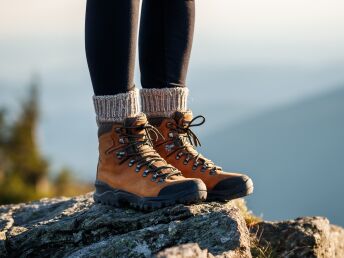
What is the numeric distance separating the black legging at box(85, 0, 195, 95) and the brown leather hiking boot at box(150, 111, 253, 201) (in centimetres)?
18

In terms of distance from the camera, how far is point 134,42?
9.18 feet

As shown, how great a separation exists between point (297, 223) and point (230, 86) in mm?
188657

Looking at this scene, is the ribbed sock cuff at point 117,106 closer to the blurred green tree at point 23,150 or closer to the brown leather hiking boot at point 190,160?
the brown leather hiking boot at point 190,160

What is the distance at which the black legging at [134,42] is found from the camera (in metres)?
2.75

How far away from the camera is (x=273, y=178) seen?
392 ft

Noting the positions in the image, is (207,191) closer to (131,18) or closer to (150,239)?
(150,239)

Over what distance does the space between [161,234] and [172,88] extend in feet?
2.49

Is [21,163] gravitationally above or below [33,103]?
below

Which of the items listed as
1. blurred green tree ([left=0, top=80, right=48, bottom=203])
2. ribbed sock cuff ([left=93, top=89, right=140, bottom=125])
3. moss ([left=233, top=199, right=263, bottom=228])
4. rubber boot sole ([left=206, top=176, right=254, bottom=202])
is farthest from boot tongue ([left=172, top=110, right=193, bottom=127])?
blurred green tree ([left=0, top=80, right=48, bottom=203])

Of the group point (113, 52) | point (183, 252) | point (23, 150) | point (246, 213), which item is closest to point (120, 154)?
point (113, 52)

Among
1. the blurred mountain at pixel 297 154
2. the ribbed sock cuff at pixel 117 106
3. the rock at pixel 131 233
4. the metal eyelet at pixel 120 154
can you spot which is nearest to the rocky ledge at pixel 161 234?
the rock at pixel 131 233

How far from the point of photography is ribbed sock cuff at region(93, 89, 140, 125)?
2.86 metres

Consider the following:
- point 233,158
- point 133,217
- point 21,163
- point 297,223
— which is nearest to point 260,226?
point 297,223

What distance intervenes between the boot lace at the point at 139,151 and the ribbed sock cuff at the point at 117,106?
6 cm
